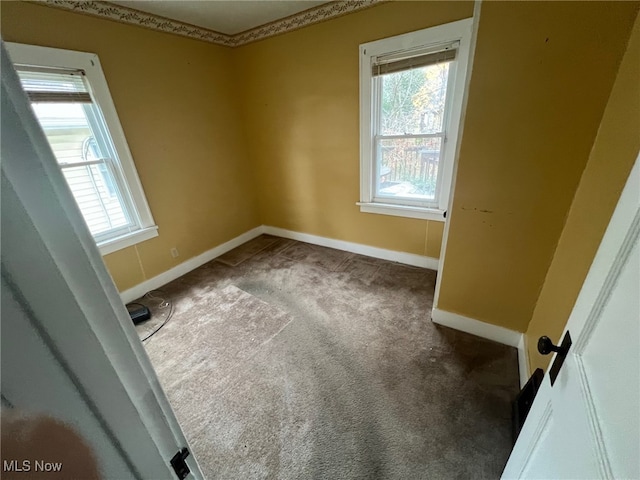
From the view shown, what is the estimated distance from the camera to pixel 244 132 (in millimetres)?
3227

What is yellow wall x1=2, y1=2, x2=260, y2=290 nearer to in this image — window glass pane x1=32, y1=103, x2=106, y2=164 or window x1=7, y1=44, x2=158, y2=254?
window x1=7, y1=44, x2=158, y2=254

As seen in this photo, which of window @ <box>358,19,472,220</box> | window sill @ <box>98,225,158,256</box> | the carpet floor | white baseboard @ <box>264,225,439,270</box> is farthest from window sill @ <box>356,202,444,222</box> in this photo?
window sill @ <box>98,225,158,256</box>

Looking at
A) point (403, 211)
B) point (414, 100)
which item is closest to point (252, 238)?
point (403, 211)

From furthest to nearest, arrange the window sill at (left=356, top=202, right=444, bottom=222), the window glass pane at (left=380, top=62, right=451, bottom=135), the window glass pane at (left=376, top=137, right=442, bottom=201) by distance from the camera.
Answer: the window sill at (left=356, top=202, right=444, bottom=222) < the window glass pane at (left=376, top=137, right=442, bottom=201) < the window glass pane at (left=380, top=62, right=451, bottom=135)

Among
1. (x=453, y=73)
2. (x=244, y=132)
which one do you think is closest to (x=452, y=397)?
(x=453, y=73)

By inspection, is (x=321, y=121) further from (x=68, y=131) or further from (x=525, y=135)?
(x=68, y=131)

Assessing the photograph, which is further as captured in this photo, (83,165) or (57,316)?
(83,165)

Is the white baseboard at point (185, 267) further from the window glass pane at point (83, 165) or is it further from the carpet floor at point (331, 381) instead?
the window glass pane at point (83, 165)

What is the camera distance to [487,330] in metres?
1.79

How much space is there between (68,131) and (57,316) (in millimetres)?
2399

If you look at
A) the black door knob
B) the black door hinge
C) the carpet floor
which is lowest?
the carpet floor

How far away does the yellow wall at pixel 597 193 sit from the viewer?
89cm

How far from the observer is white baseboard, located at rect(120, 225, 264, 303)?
2469mm

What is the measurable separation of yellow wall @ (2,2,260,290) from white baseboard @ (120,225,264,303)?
56 millimetres
